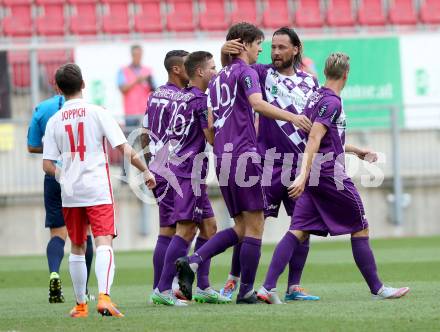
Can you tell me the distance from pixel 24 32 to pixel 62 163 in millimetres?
13227

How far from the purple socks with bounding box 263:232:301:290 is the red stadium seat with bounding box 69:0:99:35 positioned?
12845mm

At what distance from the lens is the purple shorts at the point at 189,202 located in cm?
846

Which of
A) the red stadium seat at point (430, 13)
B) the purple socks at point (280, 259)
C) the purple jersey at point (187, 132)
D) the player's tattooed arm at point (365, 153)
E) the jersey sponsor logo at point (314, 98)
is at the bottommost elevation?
the purple socks at point (280, 259)

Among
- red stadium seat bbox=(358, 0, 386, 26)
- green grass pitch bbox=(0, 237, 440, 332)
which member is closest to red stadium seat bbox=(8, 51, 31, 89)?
green grass pitch bbox=(0, 237, 440, 332)

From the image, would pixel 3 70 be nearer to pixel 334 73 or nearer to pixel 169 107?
pixel 169 107

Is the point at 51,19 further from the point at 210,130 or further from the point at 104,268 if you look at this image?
the point at 104,268

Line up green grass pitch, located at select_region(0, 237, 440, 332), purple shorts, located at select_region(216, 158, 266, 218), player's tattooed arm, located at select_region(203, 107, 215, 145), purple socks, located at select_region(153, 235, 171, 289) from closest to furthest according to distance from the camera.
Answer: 1. green grass pitch, located at select_region(0, 237, 440, 332)
2. purple shorts, located at select_region(216, 158, 266, 218)
3. player's tattooed arm, located at select_region(203, 107, 215, 145)
4. purple socks, located at select_region(153, 235, 171, 289)

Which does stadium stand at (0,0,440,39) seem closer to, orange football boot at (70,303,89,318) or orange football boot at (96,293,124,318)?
orange football boot at (70,303,89,318)

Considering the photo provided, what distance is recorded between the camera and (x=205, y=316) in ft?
23.7

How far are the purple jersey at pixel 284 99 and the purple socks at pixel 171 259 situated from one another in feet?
3.20

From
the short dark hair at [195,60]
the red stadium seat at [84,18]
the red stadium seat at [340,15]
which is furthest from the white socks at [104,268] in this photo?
the red stadium seat at [340,15]

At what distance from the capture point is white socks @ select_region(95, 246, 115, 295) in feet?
23.9

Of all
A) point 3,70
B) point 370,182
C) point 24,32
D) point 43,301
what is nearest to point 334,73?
point 43,301

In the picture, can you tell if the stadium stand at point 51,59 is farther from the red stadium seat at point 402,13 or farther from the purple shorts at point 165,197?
the purple shorts at point 165,197
